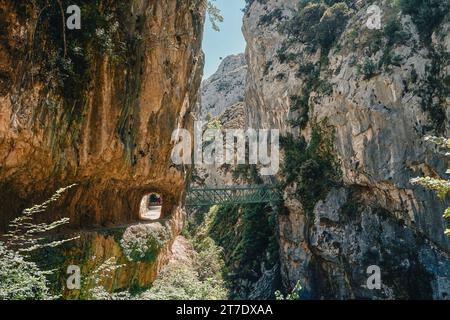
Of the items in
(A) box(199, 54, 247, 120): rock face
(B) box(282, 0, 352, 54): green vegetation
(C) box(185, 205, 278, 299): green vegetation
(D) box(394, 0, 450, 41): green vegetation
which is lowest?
(C) box(185, 205, 278, 299): green vegetation

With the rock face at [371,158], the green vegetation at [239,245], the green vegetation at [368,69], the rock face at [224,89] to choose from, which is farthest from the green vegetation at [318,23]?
the rock face at [224,89]

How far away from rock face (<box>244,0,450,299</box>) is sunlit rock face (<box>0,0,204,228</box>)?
10.9 meters

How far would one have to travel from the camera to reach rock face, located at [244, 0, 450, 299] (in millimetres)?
17750

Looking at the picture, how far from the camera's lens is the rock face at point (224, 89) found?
56.3m

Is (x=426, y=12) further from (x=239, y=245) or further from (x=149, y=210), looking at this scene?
(x=149, y=210)

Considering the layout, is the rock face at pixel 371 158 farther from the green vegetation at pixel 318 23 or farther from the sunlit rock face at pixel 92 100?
the sunlit rock face at pixel 92 100

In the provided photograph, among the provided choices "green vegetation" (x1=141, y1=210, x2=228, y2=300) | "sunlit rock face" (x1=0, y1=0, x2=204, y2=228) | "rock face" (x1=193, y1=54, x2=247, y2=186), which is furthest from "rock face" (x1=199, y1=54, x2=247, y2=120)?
"sunlit rock face" (x1=0, y1=0, x2=204, y2=228)

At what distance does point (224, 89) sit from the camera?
58.2 metres

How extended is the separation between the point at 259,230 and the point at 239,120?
17732 millimetres

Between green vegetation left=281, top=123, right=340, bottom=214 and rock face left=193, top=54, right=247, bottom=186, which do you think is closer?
green vegetation left=281, top=123, right=340, bottom=214

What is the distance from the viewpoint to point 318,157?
74.9ft

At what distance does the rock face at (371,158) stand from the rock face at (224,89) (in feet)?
99.9

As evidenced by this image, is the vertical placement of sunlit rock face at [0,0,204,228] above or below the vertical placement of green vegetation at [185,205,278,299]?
above

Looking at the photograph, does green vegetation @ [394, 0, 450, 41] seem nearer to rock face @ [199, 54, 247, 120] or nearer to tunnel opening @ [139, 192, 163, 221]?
tunnel opening @ [139, 192, 163, 221]
